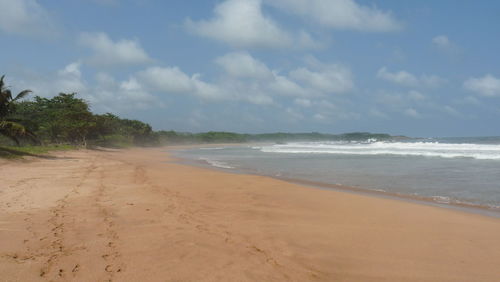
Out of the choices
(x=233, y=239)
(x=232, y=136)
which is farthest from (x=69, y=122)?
(x=232, y=136)

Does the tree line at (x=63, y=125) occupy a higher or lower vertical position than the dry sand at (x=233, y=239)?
higher

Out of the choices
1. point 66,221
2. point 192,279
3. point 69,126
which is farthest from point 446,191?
point 69,126

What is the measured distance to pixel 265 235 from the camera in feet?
17.5

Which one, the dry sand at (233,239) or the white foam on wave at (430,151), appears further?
the white foam on wave at (430,151)

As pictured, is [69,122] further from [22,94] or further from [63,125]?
[22,94]

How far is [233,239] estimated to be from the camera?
16.5 ft

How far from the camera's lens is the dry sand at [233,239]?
383 cm

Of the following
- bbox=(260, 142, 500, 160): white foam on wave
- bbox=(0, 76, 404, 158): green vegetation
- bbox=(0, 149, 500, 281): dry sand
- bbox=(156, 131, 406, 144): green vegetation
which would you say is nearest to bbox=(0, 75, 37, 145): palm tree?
bbox=(0, 76, 404, 158): green vegetation

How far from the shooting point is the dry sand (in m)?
3.83

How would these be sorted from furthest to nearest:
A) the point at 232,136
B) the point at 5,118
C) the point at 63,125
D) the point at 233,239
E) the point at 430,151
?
the point at 232,136, the point at 63,125, the point at 430,151, the point at 5,118, the point at 233,239

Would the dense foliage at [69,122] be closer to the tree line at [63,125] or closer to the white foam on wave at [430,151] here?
the tree line at [63,125]

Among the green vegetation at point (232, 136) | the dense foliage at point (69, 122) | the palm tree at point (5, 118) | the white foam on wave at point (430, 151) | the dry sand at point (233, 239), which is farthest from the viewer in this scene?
the green vegetation at point (232, 136)

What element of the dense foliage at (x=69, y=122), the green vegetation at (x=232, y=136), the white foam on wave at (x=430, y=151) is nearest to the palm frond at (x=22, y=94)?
the dense foliage at (x=69, y=122)

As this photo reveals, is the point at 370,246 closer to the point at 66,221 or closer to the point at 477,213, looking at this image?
the point at 477,213
